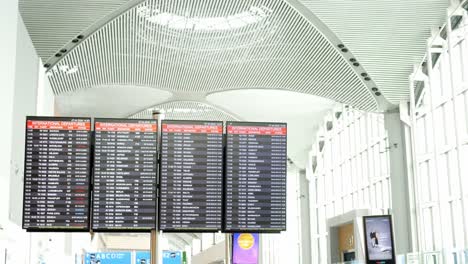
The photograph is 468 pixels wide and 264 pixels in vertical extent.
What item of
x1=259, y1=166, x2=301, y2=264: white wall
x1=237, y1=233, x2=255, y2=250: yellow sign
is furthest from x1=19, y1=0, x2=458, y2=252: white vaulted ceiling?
x1=259, y1=166, x2=301, y2=264: white wall

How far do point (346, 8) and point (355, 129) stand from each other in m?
10.8

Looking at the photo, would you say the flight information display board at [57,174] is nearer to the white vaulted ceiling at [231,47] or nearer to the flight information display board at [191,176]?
the flight information display board at [191,176]

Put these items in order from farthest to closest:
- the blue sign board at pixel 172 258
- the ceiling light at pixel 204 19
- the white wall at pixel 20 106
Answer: the blue sign board at pixel 172 258 → the ceiling light at pixel 204 19 → the white wall at pixel 20 106

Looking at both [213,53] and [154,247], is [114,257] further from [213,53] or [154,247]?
[154,247]

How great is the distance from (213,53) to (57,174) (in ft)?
44.9

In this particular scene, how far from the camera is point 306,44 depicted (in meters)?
19.3

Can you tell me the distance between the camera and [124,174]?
7117 mm

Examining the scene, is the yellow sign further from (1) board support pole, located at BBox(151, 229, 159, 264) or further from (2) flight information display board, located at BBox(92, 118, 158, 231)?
(1) board support pole, located at BBox(151, 229, 159, 264)

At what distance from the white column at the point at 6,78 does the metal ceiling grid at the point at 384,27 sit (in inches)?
380

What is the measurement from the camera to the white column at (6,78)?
27.0 ft

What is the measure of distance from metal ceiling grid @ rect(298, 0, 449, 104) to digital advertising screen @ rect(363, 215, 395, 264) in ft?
17.1

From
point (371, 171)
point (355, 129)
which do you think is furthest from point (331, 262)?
point (355, 129)

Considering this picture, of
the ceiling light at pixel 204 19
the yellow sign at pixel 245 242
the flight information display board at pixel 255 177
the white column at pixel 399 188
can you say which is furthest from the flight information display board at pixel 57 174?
the white column at pixel 399 188

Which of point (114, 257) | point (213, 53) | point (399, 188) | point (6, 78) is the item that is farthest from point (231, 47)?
point (6, 78)
